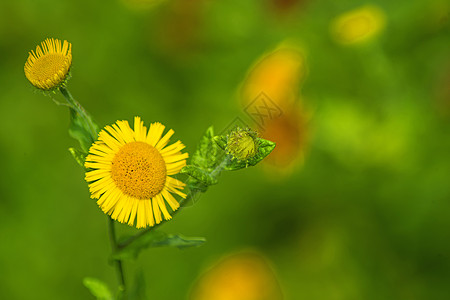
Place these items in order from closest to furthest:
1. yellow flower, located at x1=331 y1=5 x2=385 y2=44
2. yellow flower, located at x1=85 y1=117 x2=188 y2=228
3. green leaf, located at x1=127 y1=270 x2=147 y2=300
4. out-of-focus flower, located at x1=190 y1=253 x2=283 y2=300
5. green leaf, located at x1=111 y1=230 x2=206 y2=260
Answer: yellow flower, located at x1=85 y1=117 x2=188 y2=228 → green leaf, located at x1=111 y1=230 x2=206 y2=260 → green leaf, located at x1=127 y1=270 x2=147 y2=300 → out-of-focus flower, located at x1=190 y1=253 x2=283 y2=300 → yellow flower, located at x1=331 y1=5 x2=385 y2=44

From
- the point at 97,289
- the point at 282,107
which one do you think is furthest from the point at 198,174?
the point at 282,107

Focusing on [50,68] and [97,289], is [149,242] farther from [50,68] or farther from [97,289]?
[50,68]

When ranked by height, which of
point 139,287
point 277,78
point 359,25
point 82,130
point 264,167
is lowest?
point 139,287

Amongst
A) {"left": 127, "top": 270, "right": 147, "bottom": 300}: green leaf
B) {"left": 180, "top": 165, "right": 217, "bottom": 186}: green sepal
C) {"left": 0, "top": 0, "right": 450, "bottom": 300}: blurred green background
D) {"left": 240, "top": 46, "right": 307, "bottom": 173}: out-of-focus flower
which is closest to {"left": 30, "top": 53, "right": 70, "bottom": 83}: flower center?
{"left": 180, "top": 165, "right": 217, "bottom": 186}: green sepal

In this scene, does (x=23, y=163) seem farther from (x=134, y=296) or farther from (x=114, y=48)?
(x=134, y=296)

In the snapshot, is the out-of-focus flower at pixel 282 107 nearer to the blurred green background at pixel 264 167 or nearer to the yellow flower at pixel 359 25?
the blurred green background at pixel 264 167

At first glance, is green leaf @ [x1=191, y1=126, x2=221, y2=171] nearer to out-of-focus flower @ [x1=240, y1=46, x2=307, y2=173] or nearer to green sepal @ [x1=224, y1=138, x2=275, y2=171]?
green sepal @ [x1=224, y1=138, x2=275, y2=171]
